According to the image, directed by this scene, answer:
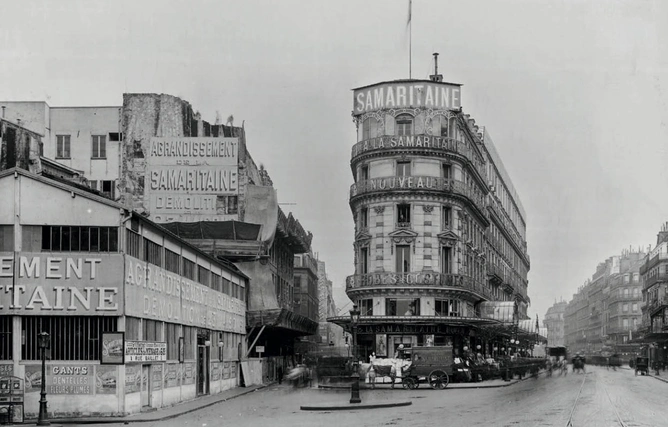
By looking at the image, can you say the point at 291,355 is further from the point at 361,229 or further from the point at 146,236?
the point at 146,236

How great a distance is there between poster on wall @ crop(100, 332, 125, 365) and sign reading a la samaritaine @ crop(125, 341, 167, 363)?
318 millimetres

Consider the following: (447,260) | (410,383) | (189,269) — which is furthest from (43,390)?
(447,260)

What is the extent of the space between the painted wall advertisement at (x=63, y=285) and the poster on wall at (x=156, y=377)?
472 cm

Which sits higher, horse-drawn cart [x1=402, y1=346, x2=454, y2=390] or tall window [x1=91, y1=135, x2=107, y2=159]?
tall window [x1=91, y1=135, x2=107, y2=159]

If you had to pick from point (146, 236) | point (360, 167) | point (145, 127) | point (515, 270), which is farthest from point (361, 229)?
point (515, 270)

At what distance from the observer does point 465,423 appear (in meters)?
28.5

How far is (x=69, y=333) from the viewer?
3444cm

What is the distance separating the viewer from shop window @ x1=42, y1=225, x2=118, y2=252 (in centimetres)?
3478

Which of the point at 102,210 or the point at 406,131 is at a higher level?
the point at 406,131

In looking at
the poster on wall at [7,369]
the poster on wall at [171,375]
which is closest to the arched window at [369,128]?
the poster on wall at [171,375]

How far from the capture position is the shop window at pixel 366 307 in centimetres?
7300

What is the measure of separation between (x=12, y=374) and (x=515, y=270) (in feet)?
329

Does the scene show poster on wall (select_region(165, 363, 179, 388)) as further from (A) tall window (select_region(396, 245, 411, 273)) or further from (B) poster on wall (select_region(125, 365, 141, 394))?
(A) tall window (select_region(396, 245, 411, 273))

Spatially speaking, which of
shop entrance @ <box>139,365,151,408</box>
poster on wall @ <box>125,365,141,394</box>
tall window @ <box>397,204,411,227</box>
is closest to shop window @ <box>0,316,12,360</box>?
poster on wall @ <box>125,365,141,394</box>
